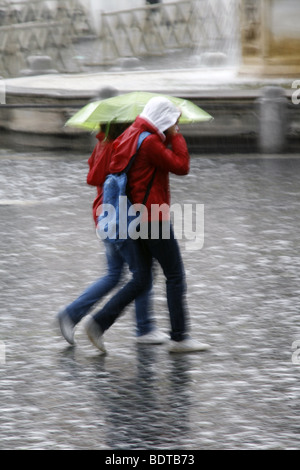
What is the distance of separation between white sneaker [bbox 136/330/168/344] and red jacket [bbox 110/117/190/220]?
85cm

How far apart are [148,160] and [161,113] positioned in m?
0.29

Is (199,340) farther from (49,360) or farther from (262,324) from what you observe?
(49,360)

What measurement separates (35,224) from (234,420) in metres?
5.58

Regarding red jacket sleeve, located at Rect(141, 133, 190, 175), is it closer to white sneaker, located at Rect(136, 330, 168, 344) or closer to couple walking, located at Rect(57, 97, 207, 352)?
couple walking, located at Rect(57, 97, 207, 352)

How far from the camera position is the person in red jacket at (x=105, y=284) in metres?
6.61

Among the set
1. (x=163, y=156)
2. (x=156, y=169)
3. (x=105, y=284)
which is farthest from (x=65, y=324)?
(x=163, y=156)

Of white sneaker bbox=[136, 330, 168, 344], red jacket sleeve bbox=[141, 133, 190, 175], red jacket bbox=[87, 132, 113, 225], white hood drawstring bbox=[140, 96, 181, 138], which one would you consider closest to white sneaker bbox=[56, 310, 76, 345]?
white sneaker bbox=[136, 330, 168, 344]

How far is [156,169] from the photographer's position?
6.52 m

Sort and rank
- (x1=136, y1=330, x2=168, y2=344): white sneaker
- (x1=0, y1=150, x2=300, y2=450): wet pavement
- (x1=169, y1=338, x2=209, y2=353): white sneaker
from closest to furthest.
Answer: (x1=0, y1=150, x2=300, y2=450): wet pavement, (x1=169, y1=338, x2=209, y2=353): white sneaker, (x1=136, y1=330, x2=168, y2=344): white sneaker

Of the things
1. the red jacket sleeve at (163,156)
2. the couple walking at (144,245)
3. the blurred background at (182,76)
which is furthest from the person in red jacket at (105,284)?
the blurred background at (182,76)

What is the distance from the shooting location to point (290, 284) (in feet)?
27.3

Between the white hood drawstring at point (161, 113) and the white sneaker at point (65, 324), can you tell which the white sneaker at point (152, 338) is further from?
the white hood drawstring at point (161, 113)

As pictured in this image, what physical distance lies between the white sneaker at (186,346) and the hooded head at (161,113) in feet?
4.35

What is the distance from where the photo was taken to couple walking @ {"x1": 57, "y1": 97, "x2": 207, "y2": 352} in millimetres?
6426
